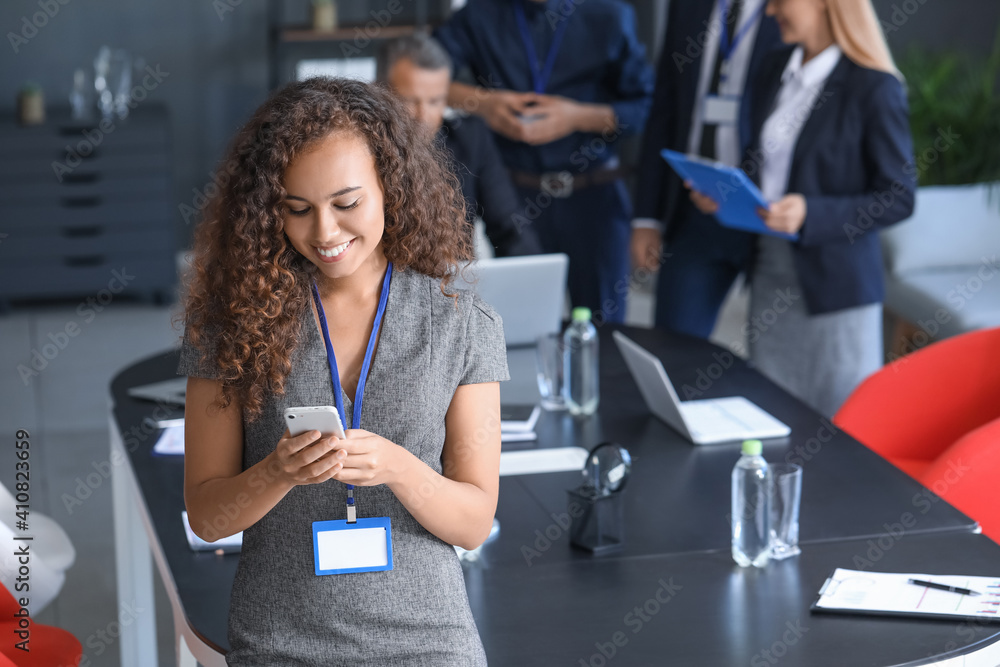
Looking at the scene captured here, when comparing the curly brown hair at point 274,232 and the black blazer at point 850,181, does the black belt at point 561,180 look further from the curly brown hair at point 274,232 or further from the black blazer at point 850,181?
the curly brown hair at point 274,232

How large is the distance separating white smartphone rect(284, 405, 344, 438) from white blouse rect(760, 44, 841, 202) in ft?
7.52

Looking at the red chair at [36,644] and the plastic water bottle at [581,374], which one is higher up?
the plastic water bottle at [581,374]

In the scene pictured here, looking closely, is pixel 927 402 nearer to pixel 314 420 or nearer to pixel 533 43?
pixel 533 43

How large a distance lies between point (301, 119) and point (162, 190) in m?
5.46

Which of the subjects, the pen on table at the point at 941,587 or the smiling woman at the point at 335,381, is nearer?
the smiling woman at the point at 335,381

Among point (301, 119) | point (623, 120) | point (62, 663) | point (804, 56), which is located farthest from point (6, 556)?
point (623, 120)

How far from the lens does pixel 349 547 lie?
4.54ft

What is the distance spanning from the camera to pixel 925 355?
2861 mm

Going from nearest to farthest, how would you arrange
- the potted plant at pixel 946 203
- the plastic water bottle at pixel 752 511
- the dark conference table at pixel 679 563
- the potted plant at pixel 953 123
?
the dark conference table at pixel 679 563
the plastic water bottle at pixel 752 511
the potted plant at pixel 946 203
the potted plant at pixel 953 123

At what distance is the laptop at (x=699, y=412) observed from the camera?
238 centimetres

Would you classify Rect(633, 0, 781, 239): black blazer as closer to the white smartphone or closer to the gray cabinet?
the white smartphone

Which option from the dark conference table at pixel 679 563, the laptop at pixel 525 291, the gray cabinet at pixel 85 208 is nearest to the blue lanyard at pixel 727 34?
the laptop at pixel 525 291

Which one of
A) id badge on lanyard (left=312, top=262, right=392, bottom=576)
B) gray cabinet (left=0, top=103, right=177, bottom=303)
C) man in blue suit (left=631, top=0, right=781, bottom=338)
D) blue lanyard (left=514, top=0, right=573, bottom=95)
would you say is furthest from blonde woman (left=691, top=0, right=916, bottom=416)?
gray cabinet (left=0, top=103, right=177, bottom=303)

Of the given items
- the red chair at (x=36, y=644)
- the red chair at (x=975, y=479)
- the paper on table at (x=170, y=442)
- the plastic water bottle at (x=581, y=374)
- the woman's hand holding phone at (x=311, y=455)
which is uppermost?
the woman's hand holding phone at (x=311, y=455)
